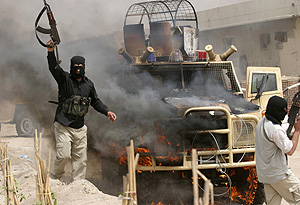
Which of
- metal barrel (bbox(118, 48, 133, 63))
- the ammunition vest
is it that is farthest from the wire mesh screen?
the ammunition vest

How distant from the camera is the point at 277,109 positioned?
159 inches

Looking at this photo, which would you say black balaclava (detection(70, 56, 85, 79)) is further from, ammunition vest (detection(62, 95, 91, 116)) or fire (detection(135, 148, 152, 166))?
fire (detection(135, 148, 152, 166))

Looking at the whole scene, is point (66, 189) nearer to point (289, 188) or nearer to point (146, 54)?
point (289, 188)

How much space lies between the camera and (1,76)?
963cm

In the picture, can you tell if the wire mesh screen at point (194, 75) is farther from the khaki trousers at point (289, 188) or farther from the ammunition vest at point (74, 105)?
the khaki trousers at point (289, 188)

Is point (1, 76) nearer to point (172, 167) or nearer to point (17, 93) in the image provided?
point (17, 93)

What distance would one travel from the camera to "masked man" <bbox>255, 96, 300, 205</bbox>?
400 centimetres

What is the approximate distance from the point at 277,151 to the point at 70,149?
2556 millimetres

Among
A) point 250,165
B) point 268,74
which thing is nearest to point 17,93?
point 268,74

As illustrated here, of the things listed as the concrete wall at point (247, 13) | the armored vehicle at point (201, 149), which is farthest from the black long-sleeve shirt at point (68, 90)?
the concrete wall at point (247, 13)

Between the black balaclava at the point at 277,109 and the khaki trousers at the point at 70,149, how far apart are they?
2.51 metres

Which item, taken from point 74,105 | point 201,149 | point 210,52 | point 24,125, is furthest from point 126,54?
point 24,125

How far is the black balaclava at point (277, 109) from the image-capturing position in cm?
404

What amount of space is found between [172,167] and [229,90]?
2368 mm
